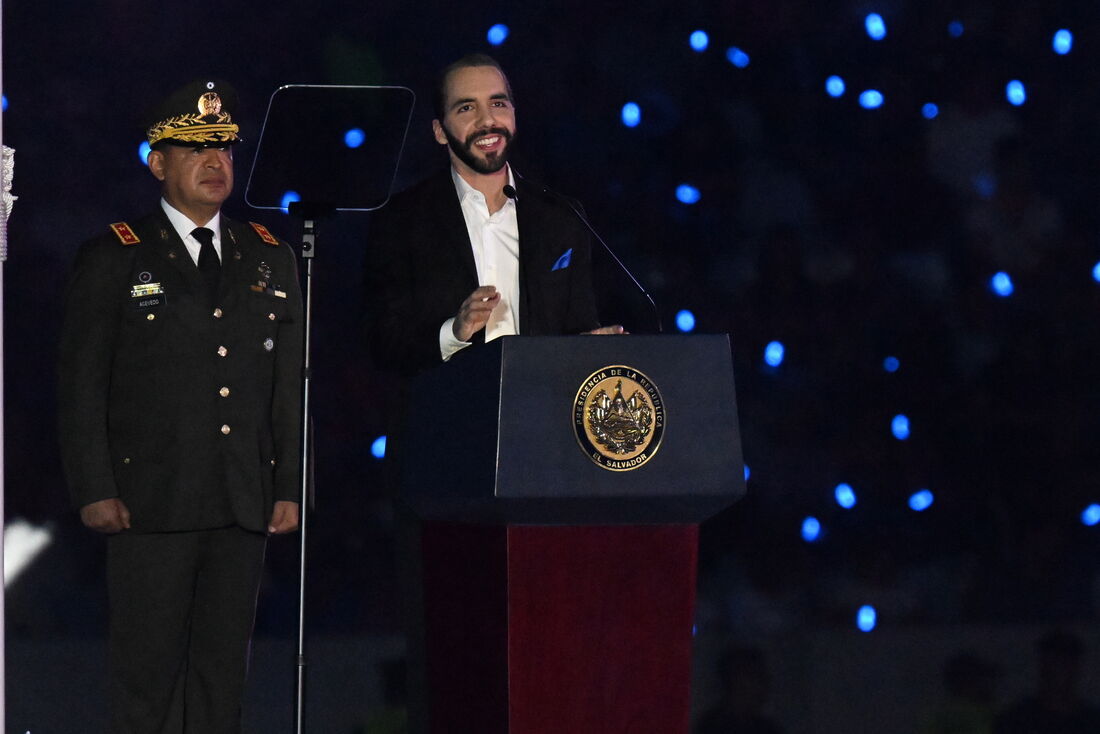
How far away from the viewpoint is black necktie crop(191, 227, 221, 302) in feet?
8.42

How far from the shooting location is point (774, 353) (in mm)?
3467

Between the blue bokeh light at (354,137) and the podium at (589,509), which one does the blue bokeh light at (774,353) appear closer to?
the blue bokeh light at (354,137)

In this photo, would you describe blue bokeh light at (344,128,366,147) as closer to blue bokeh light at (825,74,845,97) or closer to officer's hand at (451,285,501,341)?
officer's hand at (451,285,501,341)

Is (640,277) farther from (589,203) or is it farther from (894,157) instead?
(894,157)

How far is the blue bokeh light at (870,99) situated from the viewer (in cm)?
352

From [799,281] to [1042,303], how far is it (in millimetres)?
595

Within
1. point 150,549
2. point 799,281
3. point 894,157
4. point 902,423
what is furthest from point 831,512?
point 150,549

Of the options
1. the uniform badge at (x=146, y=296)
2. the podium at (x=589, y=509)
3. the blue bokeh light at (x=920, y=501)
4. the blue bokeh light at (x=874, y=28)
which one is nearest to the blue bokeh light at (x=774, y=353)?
the blue bokeh light at (x=920, y=501)

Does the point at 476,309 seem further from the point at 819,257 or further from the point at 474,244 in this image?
the point at 819,257

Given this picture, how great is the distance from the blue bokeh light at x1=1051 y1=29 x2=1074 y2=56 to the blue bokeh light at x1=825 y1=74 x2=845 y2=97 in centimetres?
55

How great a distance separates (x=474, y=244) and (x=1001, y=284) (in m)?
1.61

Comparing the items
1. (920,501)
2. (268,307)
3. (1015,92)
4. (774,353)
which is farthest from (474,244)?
(1015,92)

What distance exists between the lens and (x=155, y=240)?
254cm

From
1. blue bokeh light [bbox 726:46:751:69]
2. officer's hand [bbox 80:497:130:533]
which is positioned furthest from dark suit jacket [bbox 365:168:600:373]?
blue bokeh light [bbox 726:46:751:69]
